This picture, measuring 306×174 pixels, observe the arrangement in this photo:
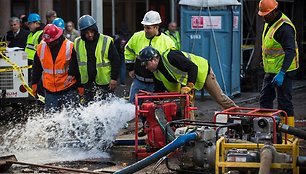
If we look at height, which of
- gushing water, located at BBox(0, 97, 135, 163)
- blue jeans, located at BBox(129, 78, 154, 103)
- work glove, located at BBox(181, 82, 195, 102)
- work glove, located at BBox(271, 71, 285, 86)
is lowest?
gushing water, located at BBox(0, 97, 135, 163)

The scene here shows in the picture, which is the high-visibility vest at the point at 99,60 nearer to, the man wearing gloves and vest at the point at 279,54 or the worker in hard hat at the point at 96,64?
the worker in hard hat at the point at 96,64

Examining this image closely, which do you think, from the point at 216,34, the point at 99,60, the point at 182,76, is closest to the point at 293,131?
the point at 182,76

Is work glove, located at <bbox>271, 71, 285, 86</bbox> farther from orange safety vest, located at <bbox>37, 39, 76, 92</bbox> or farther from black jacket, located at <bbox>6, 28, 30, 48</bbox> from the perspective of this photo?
black jacket, located at <bbox>6, 28, 30, 48</bbox>

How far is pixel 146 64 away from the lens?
9750 millimetres

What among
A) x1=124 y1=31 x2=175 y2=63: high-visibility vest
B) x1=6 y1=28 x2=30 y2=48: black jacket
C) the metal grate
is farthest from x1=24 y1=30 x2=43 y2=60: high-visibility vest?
x1=124 y1=31 x2=175 y2=63: high-visibility vest

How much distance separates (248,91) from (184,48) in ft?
7.65

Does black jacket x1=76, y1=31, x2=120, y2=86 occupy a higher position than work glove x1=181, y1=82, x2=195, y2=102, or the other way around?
black jacket x1=76, y1=31, x2=120, y2=86

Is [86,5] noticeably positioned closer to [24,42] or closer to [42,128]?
[24,42]

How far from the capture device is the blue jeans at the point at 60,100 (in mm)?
11195

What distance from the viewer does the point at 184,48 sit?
16.2 metres

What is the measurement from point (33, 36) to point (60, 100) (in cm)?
369

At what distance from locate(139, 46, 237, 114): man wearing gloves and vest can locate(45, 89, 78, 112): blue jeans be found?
1.43m

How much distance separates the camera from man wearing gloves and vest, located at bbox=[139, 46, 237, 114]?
973cm

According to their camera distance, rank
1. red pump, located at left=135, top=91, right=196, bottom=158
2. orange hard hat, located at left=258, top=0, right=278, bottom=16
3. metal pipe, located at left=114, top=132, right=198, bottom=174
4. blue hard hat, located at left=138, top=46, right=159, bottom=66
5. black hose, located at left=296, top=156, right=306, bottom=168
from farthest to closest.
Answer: orange hard hat, located at left=258, top=0, right=278, bottom=16 → blue hard hat, located at left=138, top=46, right=159, bottom=66 → red pump, located at left=135, top=91, right=196, bottom=158 → metal pipe, located at left=114, top=132, right=198, bottom=174 → black hose, located at left=296, top=156, right=306, bottom=168
